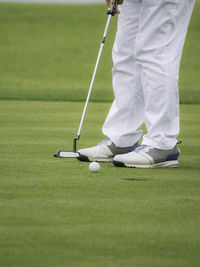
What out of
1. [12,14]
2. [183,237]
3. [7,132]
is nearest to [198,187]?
[183,237]

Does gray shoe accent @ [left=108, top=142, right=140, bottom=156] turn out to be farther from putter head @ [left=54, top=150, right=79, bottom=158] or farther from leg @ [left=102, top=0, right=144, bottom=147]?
putter head @ [left=54, top=150, right=79, bottom=158]

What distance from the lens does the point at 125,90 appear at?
4.32 meters

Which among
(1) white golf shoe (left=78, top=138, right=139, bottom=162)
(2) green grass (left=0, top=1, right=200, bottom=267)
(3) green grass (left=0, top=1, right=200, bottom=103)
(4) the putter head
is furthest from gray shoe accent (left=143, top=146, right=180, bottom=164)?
(3) green grass (left=0, top=1, right=200, bottom=103)

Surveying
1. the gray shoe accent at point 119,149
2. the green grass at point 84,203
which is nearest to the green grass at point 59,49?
the green grass at point 84,203

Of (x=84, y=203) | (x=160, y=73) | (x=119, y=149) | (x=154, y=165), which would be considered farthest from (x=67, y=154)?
(x=84, y=203)

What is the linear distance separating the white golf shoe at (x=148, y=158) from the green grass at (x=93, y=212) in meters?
0.08

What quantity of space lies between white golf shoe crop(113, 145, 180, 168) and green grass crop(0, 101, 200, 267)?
8 centimetres

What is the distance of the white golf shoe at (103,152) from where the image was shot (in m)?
4.15

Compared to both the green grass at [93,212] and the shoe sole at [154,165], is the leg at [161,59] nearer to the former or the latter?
the shoe sole at [154,165]

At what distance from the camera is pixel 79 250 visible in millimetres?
2133

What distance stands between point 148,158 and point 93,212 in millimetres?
1395

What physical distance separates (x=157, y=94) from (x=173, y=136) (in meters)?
0.28

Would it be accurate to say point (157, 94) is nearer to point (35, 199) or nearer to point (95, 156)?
point (95, 156)

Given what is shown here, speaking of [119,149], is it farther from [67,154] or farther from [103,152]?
[67,154]
